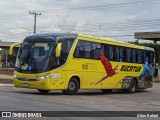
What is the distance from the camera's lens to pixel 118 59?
27344 millimetres

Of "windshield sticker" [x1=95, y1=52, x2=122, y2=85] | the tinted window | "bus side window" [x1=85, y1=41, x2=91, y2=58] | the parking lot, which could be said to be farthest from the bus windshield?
"windshield sticker" [x1=95, y1=52, x2=122, y2=85]

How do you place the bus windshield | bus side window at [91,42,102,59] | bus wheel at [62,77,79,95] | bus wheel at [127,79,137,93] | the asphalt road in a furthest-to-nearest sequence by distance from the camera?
1. bus wheel at [127,79,137,93]
2. bus side window at [91,42,102,59]
3. bus wheel at [62,77,79,95]
4. the bus windshield
5. the asphalt road

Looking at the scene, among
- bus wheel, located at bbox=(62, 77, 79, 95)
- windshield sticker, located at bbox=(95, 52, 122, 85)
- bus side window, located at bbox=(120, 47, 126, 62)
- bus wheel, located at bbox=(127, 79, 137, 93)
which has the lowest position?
bus wheel, located at bbox=(127, 79, 137, 93)

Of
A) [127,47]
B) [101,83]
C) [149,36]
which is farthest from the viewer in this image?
[149,36]

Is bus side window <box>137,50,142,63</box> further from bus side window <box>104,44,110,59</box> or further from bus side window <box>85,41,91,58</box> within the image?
bus side window <box>85,41,91,58</box>

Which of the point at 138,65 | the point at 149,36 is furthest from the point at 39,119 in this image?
the point at 149,36

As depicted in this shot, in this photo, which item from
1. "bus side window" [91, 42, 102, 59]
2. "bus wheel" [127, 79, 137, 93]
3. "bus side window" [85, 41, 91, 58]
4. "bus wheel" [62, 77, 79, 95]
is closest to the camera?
"bus wheel" [62, 77, 79, 95]

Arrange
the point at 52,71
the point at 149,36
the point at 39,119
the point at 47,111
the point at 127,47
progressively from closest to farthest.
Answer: the point at 39,119
the point at 47,111
the point at 52,71
the point at 127,47
the point at 149,36

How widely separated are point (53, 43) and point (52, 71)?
1.39 metres

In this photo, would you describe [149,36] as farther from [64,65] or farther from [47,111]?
[47,111]

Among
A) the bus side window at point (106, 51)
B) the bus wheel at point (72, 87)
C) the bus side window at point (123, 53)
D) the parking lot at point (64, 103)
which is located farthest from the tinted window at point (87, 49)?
the parking lot at point (64, 103)

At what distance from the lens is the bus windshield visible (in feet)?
72.7

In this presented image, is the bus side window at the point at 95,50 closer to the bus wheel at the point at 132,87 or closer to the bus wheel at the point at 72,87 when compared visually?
the bus wheel at the point at 72,87

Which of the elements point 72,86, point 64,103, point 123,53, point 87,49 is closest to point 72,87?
point 72,86
